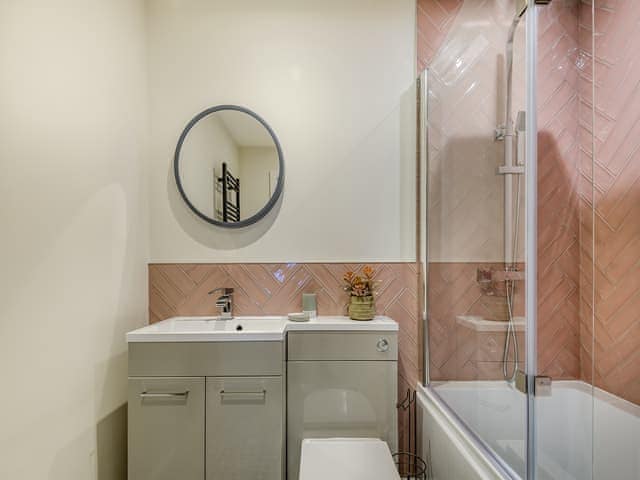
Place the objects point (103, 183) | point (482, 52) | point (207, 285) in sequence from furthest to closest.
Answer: point (207, 285), point (103, 183), point (482, 52)

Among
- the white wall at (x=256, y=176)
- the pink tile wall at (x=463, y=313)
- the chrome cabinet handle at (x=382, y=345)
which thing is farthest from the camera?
the white wall at (x=256, y=176)

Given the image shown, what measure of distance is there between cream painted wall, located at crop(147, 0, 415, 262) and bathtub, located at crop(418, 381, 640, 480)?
37.5 inches

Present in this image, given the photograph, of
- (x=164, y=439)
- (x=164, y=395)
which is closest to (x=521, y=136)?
(x=164, y=395)

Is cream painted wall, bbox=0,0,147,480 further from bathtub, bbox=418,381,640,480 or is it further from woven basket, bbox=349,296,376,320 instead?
bathtub, bbox=418,381,640,480

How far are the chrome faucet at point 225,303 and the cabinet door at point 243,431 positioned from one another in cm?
42

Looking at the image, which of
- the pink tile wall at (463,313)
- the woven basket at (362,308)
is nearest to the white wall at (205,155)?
the woven basket at (362,308)

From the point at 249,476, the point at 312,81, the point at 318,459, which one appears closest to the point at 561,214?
the point at 318,459

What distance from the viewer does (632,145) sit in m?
1.30

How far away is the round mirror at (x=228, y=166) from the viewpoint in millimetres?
2119

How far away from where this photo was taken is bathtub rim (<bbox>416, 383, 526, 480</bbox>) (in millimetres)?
1229

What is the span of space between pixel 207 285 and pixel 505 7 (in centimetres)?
184

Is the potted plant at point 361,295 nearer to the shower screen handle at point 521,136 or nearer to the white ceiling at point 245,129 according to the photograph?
the white ceiling at point 245,129

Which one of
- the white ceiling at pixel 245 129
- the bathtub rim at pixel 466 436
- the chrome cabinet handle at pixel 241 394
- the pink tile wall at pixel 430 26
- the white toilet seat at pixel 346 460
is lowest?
the white toilet seat at pixel 346 460

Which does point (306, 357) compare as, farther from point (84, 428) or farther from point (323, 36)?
point (323, 36)
